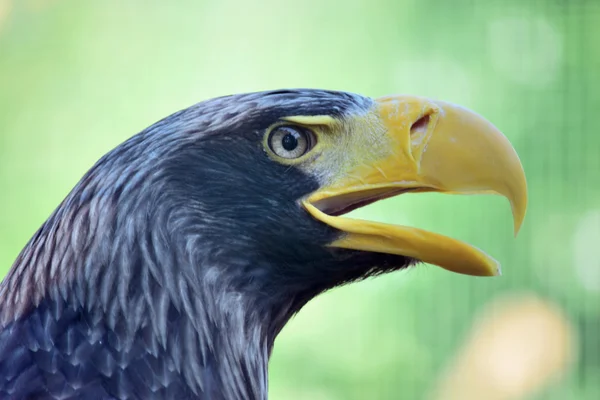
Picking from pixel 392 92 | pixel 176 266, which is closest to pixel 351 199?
pixel 176 266

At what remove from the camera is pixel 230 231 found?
4.03ft

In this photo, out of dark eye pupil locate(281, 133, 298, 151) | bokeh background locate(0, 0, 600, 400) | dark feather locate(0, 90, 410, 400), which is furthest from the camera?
bokeh background locate(0, 0, 600, 400)

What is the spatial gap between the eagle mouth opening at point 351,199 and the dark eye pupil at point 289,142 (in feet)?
0.29

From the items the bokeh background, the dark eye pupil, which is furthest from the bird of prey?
the bokeh background

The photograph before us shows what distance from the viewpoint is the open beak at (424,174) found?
1200mm

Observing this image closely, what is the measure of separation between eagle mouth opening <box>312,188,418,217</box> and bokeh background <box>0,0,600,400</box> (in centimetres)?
A: 179

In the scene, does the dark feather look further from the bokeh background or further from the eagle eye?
the bokeh background

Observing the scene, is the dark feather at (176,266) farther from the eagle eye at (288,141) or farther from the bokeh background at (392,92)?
the bokeh background at (392,92)

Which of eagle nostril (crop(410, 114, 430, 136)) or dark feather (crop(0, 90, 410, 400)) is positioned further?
eagle nostril (crop(410, 114, 430, 136))

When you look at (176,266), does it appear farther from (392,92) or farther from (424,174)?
(392,92)

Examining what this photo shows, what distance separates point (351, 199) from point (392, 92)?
205cm

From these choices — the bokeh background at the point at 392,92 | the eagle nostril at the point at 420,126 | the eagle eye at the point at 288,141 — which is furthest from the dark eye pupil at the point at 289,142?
the bokeh background at the point at 392,92

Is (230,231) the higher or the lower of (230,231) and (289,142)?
the lower

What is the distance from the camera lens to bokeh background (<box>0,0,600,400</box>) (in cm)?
316
